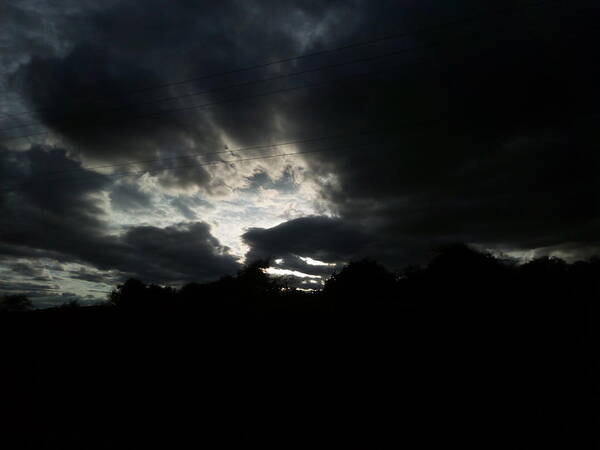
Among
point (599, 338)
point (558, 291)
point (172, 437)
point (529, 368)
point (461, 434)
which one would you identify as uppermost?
point (558, 291)

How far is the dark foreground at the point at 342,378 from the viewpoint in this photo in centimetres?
722

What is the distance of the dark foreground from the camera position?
7.22m

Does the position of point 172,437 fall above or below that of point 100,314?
below

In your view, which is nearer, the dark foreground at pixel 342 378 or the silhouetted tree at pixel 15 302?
the dark foreground at pixel 342 378

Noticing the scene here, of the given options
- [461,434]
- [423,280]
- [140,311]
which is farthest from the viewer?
[423,280]

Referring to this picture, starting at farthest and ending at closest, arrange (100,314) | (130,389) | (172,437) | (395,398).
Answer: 1. (100,314)
2. (130,389)
3. (172,437)
4. (395,398)

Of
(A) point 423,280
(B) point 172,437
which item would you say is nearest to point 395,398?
(B) point 172,437

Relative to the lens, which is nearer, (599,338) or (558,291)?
(599,338)

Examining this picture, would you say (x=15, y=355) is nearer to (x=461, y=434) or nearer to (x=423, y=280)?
(x=461, y=434)

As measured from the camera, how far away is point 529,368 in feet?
24.9

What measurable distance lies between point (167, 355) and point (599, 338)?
1395 cm

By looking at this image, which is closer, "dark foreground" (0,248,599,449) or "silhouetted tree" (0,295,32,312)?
"dark foreground" (0,248,599,449)

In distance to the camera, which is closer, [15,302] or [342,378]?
[342,378]

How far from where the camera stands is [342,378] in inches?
351
